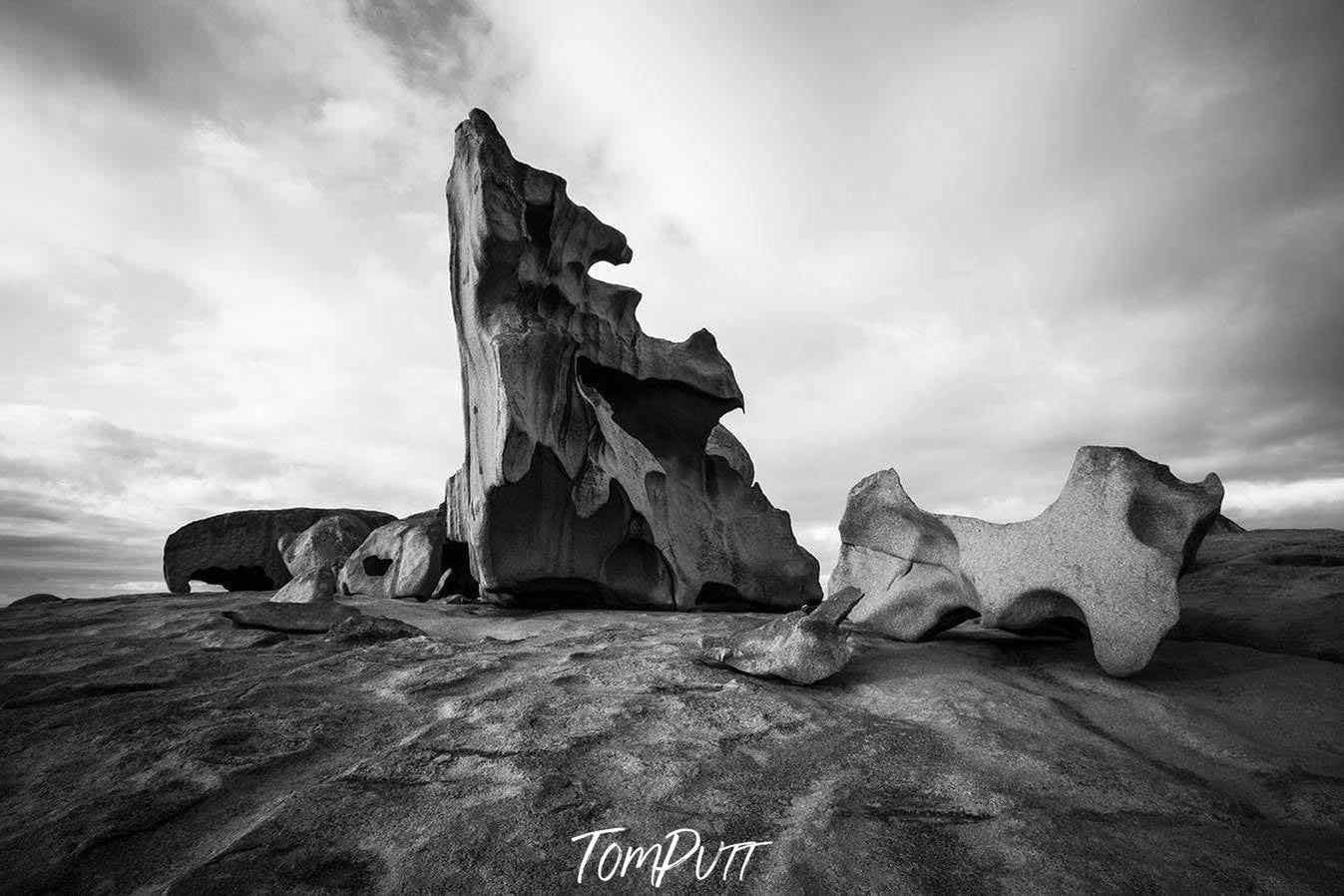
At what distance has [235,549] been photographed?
1173 centimetres

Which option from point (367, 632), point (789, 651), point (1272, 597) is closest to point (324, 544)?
point (367, 632)

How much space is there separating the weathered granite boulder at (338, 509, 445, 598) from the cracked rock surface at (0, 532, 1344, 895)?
3873mm

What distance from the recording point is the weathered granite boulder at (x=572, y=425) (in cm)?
711

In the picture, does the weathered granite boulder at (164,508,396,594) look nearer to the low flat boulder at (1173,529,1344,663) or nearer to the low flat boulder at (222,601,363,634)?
the low flat boulder at (222,601,363,634)

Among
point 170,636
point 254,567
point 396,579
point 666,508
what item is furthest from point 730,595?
point 254,567

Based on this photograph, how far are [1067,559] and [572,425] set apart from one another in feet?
16.4

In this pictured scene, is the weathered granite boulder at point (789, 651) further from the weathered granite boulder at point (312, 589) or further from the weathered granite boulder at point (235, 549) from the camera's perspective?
the weathered granite boulder at point (235, 549)

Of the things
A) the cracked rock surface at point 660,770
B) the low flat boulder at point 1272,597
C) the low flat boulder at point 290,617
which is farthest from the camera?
the low flat boulder at point 290,617

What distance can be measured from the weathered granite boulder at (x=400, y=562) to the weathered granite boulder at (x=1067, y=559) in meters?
5.55

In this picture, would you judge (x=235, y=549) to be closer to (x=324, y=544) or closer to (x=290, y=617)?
(x=324, y=544)

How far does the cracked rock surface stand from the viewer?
82.7 inches

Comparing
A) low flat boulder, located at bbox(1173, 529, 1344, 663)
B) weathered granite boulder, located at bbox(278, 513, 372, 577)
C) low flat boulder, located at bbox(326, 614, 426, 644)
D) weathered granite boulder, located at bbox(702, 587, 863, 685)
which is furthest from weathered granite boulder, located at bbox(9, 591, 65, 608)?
low flat boulder, located at bbox(1173, 529, 1344, 663)

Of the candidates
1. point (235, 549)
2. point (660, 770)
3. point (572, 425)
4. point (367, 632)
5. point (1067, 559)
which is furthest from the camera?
point (235, 549)

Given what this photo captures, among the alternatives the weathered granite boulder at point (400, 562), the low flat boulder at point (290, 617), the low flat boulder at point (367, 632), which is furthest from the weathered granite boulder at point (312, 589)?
the weathered granite boulder at point (400, 562)
